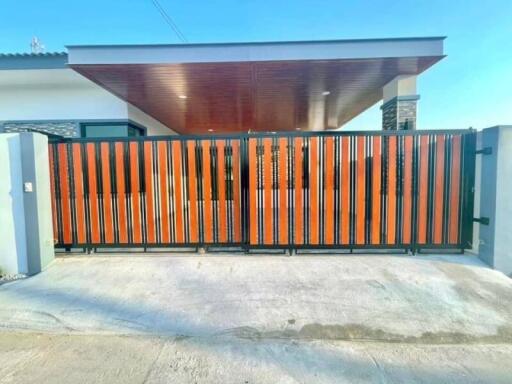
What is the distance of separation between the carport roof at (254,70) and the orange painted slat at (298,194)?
1.94m

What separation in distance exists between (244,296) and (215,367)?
3.52ft

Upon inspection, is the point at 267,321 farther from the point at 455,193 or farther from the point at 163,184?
the point at 455,193

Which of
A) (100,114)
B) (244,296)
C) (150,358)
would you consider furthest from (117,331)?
(100,114)

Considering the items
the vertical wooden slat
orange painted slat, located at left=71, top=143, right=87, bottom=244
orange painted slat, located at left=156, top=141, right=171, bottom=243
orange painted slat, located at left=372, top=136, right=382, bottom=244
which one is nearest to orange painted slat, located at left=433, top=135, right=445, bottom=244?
orange painted slat, located at left=372, top=136, right=382, bottom=244

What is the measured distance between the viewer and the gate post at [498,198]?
3.66 metres

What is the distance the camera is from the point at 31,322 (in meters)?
2.63

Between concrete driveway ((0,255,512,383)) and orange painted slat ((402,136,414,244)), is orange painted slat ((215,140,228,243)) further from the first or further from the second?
orange painted slat ((402,136,414,244))

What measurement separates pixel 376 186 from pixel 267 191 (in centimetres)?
179

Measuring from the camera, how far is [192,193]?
432 centimetres

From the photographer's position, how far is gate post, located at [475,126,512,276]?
3.66 metres

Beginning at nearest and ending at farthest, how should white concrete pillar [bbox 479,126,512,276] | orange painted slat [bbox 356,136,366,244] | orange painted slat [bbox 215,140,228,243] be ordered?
white concrete pillar [bbox 479,126,512,276]
orange painted slat [bbox 356,136,366,244]
orange painted slat [bbox 215,140,228,243]

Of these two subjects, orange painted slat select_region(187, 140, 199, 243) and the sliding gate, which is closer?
the sliding gate

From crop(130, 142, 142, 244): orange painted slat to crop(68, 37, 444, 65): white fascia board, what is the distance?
1.91 meters

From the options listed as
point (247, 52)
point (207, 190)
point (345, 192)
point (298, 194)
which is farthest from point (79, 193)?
point (345, 192)
